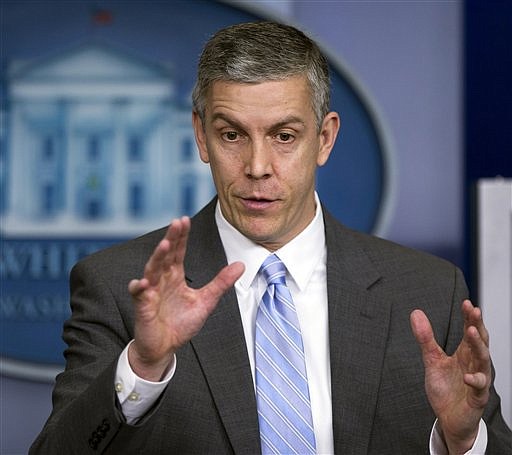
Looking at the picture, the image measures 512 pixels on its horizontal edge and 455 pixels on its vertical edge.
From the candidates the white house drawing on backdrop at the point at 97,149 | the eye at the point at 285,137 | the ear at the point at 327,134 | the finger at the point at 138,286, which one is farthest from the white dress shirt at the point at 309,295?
the white house drawing on backdrop at the point at 97,149

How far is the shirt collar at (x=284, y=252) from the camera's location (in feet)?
7.30

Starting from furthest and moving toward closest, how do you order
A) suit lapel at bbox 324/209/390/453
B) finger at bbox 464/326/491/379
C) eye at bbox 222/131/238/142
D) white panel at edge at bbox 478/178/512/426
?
white panel at edge at bbox 478/178/512/426 → eye at bbox 222/131/238/142 → suit lapel at bbox 324/209/390/453 → finger at bbox 464/326/491/379

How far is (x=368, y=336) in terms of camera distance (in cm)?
218

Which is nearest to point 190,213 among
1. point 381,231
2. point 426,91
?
point 381,231

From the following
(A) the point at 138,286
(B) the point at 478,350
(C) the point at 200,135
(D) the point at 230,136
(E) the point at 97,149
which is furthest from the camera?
(E) the point at 97,149

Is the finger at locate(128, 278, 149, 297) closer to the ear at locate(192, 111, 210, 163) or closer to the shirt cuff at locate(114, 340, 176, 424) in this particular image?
the shirt cuff at locate(114, 340, 176, 424)

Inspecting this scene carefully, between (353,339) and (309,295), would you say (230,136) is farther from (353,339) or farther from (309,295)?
(353,339)

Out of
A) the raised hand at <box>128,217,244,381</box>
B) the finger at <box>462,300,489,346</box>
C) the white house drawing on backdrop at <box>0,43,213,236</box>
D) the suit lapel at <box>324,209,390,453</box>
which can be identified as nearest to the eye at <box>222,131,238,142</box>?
the suit lapel at <box>324,209,390,453</box>

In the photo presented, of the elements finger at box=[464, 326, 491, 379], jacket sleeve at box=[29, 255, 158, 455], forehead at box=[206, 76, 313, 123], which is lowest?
jacket sleeve at box=[29, 255, 158, 455]

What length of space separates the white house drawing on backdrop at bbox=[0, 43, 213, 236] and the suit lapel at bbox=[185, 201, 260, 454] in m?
1.26

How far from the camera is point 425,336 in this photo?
1851 mm

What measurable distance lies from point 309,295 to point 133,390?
57 cm

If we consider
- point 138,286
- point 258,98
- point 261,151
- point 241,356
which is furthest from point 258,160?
point 138,286

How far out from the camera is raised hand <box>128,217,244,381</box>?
1.74m
